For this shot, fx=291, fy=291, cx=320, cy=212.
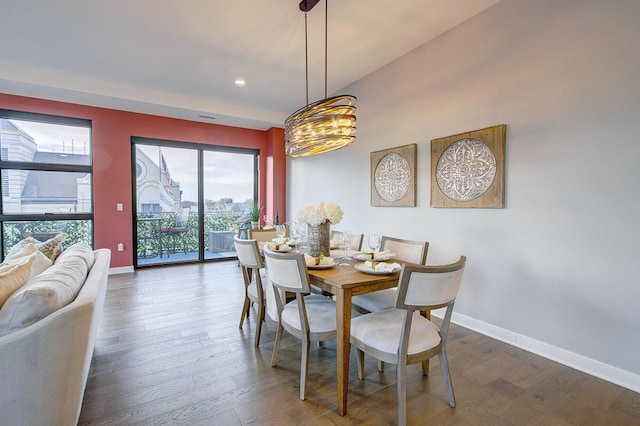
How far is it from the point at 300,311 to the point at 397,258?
120 centimetres

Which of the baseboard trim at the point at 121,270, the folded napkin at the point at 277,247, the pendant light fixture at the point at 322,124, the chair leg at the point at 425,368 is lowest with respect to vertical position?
the chair leg at the point at 425,368


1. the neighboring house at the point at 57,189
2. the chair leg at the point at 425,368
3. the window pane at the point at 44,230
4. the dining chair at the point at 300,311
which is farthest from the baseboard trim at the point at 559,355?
the neighboring house at the point at 57,189

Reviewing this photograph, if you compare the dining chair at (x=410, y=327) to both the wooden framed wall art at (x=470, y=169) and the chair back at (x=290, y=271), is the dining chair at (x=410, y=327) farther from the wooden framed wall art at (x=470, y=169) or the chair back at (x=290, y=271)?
the wooden framed wall art at (x=470, y=169)

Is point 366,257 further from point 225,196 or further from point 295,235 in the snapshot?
point 225,196

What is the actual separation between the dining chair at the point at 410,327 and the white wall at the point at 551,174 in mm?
1230

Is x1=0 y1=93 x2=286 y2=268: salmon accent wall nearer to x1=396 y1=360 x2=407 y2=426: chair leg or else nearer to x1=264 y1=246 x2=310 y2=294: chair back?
x1=264 y1=246 x2=310 y2=294: chair back

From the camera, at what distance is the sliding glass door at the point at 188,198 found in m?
5.46

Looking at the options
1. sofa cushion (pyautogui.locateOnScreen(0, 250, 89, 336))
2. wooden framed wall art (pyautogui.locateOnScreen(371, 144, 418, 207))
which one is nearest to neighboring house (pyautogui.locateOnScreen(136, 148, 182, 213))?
wooden framed wall art (pyautogui.locateOnScreen(371, 144, 418, 207))

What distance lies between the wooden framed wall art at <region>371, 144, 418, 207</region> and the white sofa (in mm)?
3090

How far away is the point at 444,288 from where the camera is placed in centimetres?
160

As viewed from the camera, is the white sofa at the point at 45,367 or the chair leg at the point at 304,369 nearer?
the white sofa at the point at 45,367

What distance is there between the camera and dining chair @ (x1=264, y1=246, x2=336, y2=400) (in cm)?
184

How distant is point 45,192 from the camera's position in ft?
15.3

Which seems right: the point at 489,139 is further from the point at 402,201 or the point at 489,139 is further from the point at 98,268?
the point at 98,268
